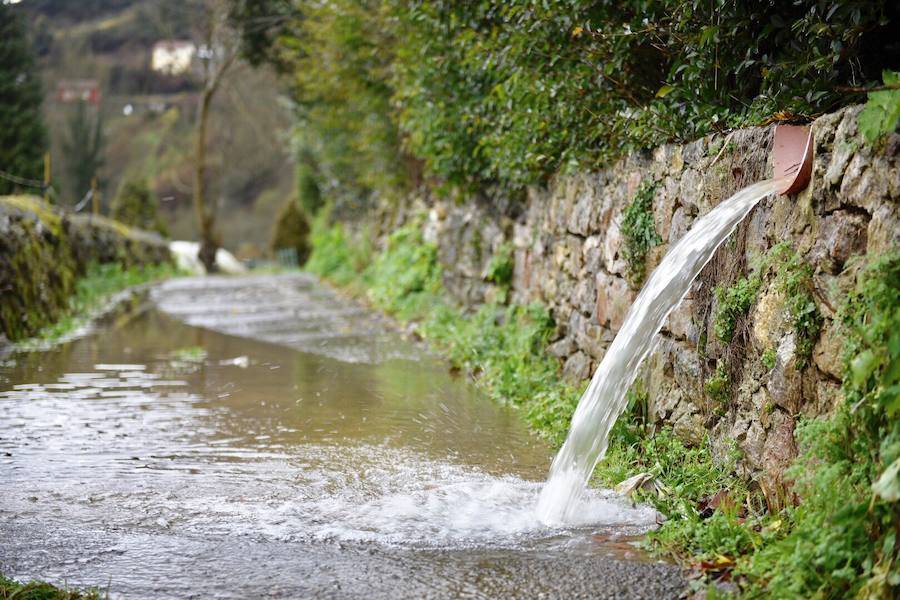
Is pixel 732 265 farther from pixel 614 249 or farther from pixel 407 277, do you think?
pixel 407 277

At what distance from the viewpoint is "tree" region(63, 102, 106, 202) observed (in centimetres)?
3344

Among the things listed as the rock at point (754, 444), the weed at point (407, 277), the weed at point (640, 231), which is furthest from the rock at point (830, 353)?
the weed at point (407, 277)

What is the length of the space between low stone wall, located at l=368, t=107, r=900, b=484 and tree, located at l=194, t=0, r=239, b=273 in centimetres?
1710

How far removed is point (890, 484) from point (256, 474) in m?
3.35

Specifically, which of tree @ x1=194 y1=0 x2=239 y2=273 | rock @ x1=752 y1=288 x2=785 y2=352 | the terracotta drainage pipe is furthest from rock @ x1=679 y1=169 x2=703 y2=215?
tree @ x1=194 y1=0 x2=239 y2=273

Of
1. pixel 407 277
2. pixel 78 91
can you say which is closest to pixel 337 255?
pixel 407 277

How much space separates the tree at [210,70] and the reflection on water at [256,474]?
16275mm

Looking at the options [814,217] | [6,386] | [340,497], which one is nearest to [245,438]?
[340,497]

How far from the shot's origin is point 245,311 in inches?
538

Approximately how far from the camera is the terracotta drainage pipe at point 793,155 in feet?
12.6

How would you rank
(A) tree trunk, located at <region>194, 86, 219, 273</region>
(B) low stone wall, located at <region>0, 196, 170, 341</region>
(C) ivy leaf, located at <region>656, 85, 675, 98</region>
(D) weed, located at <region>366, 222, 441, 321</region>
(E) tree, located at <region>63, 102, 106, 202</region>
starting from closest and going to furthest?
1. (C) ivy leaf, located at <region>656, 85, 675, 98</region>
2. (B) low stone wall, located at <region>0, 196, 170, 341</region>
3. (D) weed, located at <region>366, 222, 441, 321</region>
4. (A) tree trunk, located at <region>194, 86, 219, 273</region>
5. (E) tree, located at <region>63, 102, 106, 202</region>

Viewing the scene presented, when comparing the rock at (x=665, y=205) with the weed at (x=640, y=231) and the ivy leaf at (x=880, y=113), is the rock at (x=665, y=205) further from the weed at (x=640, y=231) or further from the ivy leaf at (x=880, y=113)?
the ivy leaf at (x=880, y=113)

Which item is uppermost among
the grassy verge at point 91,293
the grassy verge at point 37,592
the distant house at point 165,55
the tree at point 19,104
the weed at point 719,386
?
the distant house at point 165,55

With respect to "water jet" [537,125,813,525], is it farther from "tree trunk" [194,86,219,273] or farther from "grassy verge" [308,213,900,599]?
"tree trunk" [194,86,219,273]
